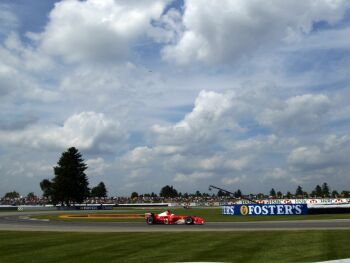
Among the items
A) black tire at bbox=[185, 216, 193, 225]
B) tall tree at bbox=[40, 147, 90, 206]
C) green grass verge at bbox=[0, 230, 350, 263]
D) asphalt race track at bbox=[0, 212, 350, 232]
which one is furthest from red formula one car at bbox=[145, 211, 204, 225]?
tall tree at bbox=[40, 147, 90, 206]

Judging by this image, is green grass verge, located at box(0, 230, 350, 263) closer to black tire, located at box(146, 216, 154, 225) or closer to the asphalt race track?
the asphalt race track

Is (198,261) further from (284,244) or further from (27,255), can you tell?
(27,255)

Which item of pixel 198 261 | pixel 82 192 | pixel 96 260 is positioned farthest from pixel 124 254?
pixel 82 192

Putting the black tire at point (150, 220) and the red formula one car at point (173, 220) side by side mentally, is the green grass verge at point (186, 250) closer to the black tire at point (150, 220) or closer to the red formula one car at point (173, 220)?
the red formula one car at point (173, 220)

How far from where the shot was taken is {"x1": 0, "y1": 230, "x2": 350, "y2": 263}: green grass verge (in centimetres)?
1371

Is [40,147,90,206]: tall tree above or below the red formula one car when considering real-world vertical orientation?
above

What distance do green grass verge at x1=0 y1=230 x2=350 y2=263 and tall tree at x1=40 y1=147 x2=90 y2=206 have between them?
9338 cm

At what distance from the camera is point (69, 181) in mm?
111062

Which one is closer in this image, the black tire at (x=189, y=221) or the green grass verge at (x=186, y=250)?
the green grass verge at (x=186, y=250)

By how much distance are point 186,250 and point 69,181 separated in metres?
99.7

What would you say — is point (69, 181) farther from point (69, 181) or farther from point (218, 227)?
point (218, 227)

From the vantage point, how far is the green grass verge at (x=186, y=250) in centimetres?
1371

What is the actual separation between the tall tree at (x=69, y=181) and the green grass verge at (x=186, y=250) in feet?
306

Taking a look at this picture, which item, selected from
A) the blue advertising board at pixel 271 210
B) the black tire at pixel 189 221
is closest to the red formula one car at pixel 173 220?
the black tire at pixel 189 221
